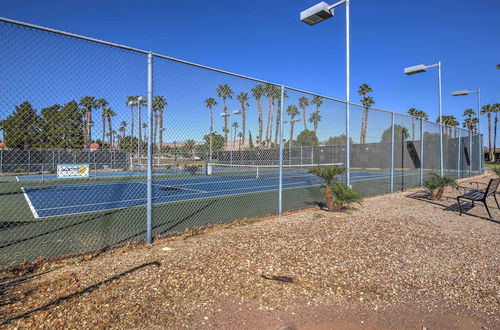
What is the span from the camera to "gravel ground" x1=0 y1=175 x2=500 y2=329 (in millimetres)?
2660

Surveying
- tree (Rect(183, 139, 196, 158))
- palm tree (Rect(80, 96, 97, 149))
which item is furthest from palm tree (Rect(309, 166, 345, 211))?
palm tree (Rect(80, 96, 97, 149))

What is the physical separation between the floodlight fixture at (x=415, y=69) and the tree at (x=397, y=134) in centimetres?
249

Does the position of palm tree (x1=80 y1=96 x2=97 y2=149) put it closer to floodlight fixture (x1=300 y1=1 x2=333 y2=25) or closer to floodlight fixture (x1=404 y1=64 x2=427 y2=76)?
floodlight fixture (x1=300 y1=1 x2=333 y2=25)

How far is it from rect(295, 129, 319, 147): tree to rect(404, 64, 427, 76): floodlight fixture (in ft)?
21.2

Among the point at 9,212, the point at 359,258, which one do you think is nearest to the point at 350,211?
the point at 359,258

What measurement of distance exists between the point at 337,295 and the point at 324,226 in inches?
111

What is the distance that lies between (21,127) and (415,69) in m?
13.3

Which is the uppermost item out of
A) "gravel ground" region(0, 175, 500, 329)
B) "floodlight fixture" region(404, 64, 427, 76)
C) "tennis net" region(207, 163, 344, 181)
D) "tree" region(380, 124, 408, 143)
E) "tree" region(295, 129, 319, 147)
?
"floodlight fixture" region(404, 64, 427, 76)

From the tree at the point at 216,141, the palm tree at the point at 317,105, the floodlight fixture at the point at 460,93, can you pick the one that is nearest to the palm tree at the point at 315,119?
the palm tree at the point at 317,105

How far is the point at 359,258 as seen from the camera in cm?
414

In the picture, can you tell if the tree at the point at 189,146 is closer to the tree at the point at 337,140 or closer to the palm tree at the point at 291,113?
the palm tree at the point at 291,113

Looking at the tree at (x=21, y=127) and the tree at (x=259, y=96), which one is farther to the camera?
the tree at (x=259, y=96)

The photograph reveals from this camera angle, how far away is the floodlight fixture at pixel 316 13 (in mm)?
6984

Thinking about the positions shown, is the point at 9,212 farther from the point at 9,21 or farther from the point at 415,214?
the point at 415,214
